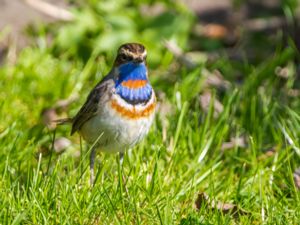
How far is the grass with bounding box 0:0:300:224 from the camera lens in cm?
445

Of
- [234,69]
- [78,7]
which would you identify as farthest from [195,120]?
[78,7]

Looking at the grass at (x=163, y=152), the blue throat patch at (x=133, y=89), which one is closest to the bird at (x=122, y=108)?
the blue throat patch at (x=133, y=89)

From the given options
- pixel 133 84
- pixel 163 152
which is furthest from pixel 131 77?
pixel 163 152

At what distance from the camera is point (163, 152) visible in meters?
5.41

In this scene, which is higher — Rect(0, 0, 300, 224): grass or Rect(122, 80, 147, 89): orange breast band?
Rect(122, 80, 147, 89): orange breast band

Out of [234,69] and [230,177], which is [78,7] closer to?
[234,69]

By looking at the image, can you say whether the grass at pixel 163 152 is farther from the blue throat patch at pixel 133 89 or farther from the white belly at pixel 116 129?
the blue throat patch at pixel 133 89

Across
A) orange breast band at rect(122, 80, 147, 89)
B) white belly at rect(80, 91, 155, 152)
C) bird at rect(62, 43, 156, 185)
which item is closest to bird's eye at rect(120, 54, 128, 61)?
bird at rect(62, 43, 156, 185)

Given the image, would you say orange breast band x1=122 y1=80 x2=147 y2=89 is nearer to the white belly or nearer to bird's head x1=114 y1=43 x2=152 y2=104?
bird's head x1=114 y1=43 x2=152 y2=104

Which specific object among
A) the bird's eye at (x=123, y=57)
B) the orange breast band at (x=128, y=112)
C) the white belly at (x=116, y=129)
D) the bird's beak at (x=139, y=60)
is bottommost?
the white belly at (x=116, y=129)

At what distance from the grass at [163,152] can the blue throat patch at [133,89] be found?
0.38 m

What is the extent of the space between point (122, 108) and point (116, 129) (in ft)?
0.46

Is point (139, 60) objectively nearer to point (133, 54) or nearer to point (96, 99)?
point (133, 54)

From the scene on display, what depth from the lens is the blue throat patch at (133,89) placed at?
5164mm
